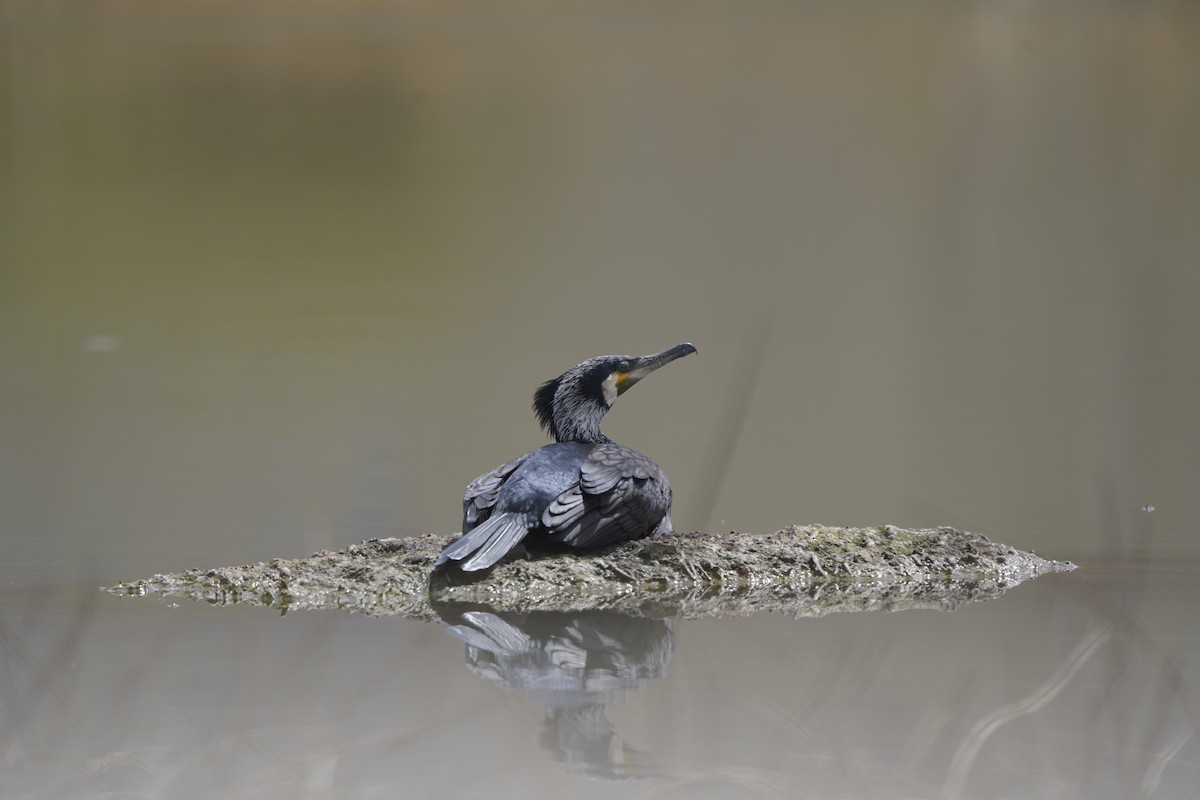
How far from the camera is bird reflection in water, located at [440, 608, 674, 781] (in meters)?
3.03

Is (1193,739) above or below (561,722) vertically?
above

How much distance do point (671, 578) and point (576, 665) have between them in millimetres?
856

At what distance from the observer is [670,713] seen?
3.30 metres

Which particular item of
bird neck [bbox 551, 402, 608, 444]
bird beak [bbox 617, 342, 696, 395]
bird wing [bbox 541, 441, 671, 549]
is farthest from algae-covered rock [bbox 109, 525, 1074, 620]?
bird beak [bbox 617, 342, 696, 395]

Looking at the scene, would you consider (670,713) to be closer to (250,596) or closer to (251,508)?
(250,596)

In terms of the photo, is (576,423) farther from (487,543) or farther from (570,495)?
(487,543)

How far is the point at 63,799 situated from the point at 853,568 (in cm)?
270

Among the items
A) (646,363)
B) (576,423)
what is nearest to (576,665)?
(576,423)

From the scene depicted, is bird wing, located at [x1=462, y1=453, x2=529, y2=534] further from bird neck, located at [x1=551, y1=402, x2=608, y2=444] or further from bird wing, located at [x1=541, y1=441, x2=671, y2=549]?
bird neck, located at [x1=551, y1=402, x2=608, y2=444]

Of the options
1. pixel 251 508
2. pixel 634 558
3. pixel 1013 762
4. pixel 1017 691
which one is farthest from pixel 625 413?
pixel 1013 762

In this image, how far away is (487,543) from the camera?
4363 millimetres

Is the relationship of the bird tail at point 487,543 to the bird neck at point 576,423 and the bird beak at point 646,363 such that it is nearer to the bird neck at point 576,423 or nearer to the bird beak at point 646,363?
the bird neck at point 576,423

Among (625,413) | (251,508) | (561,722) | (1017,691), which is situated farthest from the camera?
(625,413)

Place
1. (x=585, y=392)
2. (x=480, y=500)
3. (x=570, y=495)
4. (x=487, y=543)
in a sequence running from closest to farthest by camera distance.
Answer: (x=487, y=543) < (x=570, y=495) < (x=480, y=500) < (x=585, y=392)
